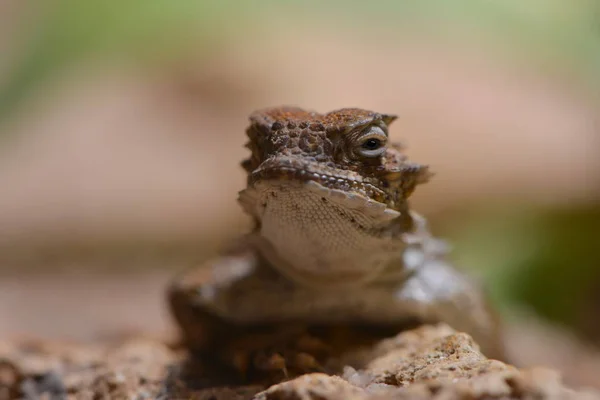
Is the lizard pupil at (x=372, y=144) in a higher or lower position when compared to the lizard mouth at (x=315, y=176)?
higher

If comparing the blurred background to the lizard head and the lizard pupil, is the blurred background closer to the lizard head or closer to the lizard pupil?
the lizard head

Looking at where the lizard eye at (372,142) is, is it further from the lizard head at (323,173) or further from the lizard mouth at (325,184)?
the lizard mouth at (325,184)

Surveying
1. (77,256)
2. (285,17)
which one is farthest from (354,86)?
(77,256)

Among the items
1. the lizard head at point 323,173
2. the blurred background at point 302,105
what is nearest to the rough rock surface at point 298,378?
the lizard head at point 323,173

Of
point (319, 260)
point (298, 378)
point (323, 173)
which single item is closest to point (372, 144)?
point (323, 173)

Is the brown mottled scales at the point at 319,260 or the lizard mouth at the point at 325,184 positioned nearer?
the lizard mouth at the point at 325,184

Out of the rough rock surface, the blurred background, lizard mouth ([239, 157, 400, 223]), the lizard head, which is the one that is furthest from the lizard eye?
the blurred background
